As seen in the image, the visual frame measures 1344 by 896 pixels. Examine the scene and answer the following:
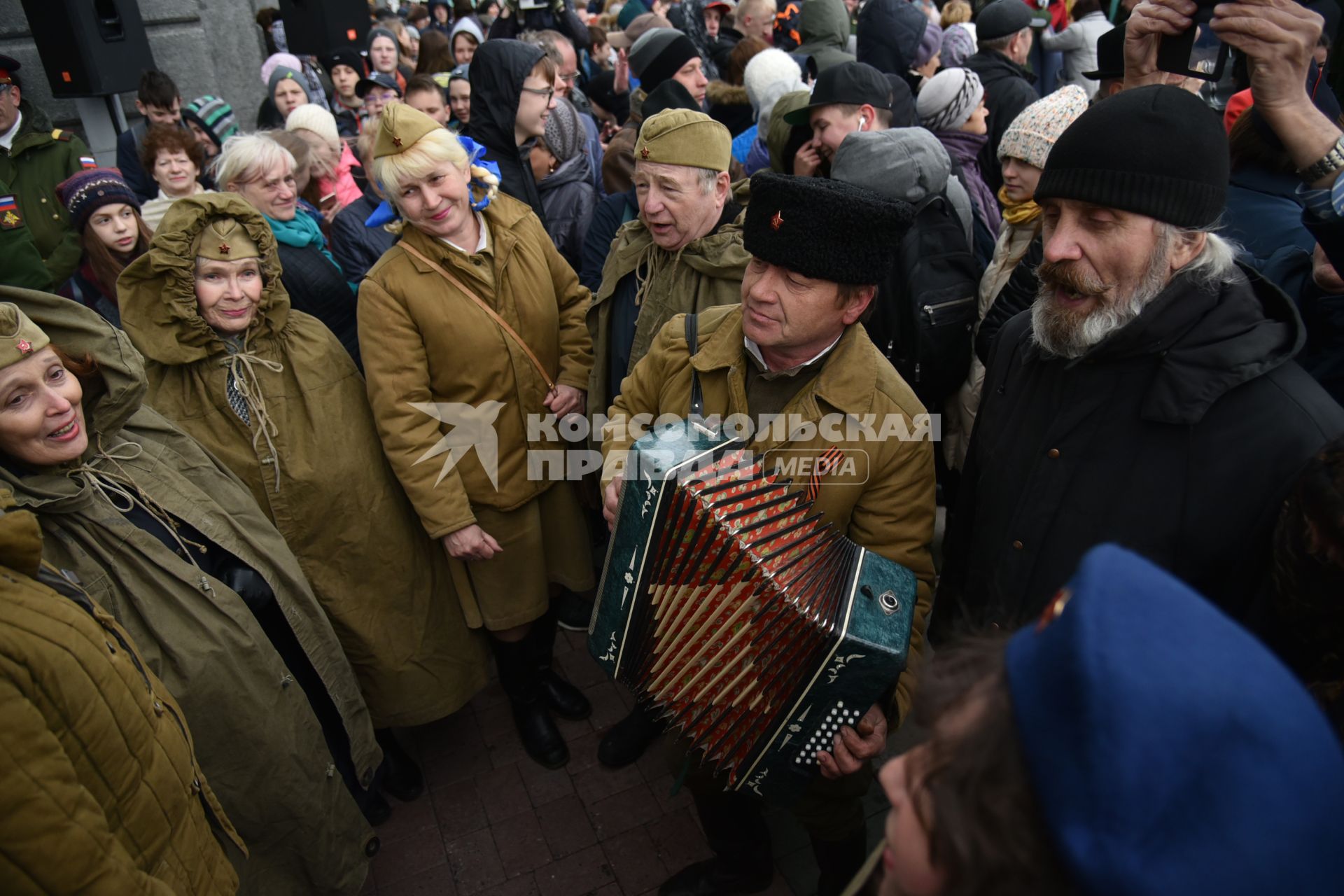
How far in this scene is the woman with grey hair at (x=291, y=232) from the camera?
11.9 ft

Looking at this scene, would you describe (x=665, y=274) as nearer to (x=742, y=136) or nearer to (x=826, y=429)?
(x=826, y=429)

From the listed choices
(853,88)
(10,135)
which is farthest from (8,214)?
(853,88)

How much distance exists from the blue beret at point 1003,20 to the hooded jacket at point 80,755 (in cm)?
631

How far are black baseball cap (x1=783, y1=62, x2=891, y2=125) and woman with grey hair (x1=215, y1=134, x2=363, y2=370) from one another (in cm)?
239

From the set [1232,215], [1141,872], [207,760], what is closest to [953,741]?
[1141,872]

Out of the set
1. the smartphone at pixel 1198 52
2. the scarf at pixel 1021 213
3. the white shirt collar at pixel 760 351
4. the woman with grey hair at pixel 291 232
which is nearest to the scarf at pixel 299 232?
the woman with grey hair at pixel 291 232

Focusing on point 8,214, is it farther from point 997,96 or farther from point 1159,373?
point 997,96

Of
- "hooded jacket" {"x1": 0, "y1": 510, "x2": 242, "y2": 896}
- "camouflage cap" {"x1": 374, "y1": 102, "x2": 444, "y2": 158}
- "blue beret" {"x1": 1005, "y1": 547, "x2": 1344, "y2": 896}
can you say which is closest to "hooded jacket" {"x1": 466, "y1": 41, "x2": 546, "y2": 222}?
"camouflage cap" {"x1": 374, "y1": 102, "x2": 444, "y2": 158}

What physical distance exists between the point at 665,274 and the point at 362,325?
45.4 inches

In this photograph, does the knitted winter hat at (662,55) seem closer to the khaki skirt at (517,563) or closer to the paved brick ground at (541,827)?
the khaki skirt at (517,563)

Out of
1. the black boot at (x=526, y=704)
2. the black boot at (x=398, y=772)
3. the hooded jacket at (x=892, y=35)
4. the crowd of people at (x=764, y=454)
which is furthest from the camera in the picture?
the hooded jacket at (x=892, y=35)

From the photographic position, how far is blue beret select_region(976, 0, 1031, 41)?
5.77 m

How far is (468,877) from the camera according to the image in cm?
304

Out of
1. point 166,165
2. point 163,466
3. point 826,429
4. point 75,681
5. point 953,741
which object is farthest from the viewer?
point 166,165
